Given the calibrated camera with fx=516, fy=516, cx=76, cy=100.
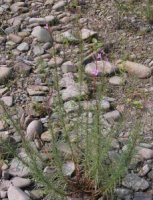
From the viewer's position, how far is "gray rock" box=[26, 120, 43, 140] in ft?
9.71

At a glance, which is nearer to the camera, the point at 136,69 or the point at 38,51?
the point at 136,69

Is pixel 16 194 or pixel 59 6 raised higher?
pixel 59 6

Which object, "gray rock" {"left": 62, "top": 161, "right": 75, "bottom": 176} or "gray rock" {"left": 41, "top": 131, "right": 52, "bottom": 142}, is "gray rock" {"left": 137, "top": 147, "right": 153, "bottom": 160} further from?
"gray rock" {"left": 41, "top": 131, "right": 52, "bottom": 142}

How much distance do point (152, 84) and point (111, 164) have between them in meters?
0.93

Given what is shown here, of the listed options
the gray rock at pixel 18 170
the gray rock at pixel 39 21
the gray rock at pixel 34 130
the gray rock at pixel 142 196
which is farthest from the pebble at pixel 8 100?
the gray rock at pixel 142 196

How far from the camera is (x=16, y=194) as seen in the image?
8.56ft

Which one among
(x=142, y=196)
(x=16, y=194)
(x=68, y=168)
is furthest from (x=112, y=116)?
(x=16, y=194)

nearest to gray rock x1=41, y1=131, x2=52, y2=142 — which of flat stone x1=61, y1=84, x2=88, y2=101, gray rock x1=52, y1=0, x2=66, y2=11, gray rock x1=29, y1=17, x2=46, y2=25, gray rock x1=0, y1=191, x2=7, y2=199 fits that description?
flat stone x1=61, y1=84, x2=88, y2=101

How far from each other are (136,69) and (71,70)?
0.44m

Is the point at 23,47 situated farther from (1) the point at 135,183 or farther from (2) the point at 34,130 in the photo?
(1) the point at 135,183

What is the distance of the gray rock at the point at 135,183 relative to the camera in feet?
8.68

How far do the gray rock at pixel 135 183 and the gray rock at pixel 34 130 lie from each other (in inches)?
A: 23.6

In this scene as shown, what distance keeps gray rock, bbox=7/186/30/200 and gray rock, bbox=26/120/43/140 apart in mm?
391

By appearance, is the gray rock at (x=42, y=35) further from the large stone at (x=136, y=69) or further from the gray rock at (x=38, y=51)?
the large stone at (x=136, y=69)
